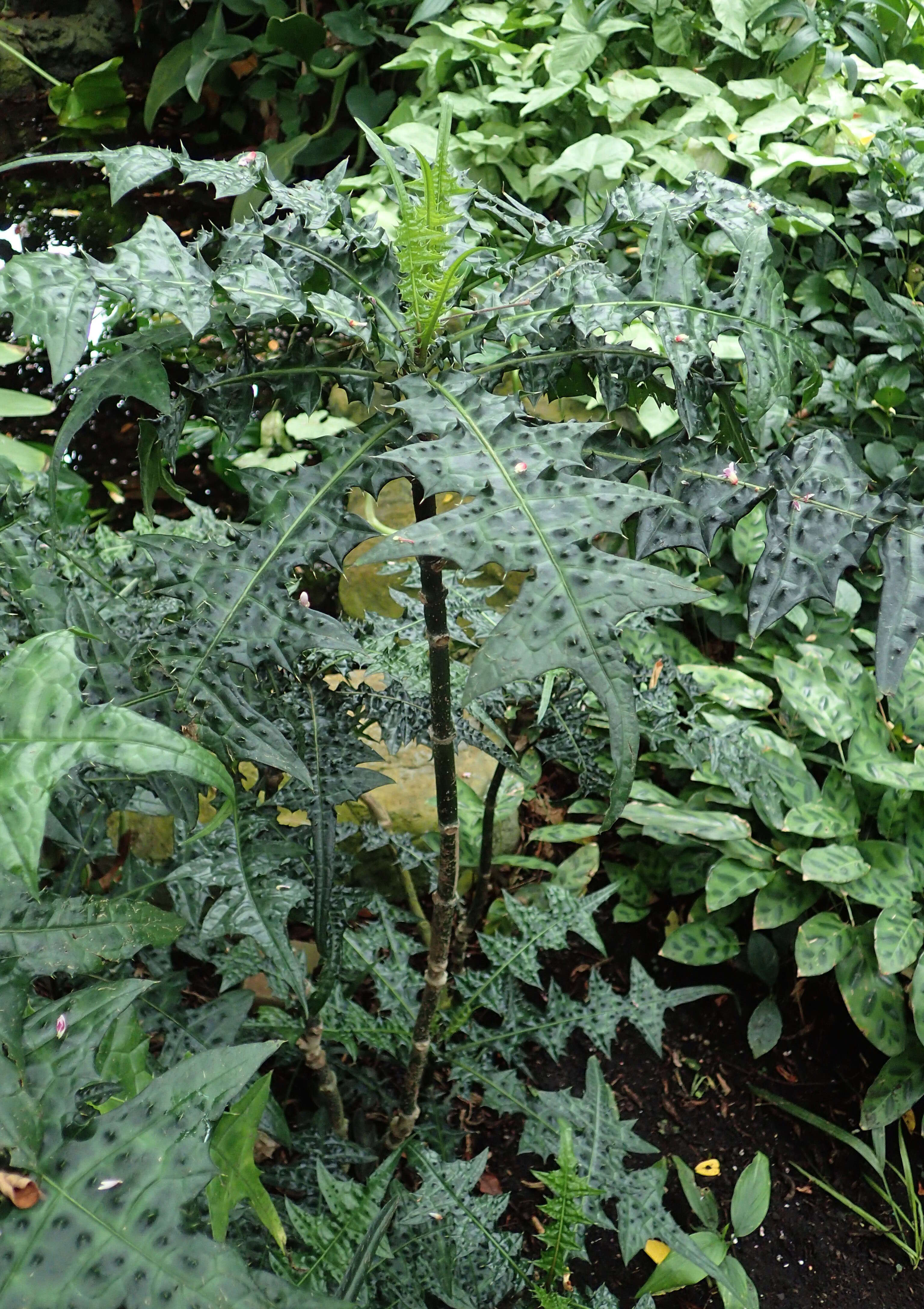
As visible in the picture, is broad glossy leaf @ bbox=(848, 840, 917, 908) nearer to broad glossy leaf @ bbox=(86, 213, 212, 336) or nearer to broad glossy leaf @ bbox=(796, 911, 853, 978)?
broad glossy leaf @ bbox=(796, 911, 853, 978)

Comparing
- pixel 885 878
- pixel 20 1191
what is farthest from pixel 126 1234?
pixel 885 878

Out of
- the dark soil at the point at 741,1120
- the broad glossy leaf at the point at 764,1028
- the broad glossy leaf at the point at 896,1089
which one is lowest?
the dark soil at the point at 741,1120

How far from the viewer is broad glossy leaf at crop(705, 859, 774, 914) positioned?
62.7 inches

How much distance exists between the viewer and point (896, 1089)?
1.48 meters

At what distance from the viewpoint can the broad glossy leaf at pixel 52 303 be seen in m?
0.64

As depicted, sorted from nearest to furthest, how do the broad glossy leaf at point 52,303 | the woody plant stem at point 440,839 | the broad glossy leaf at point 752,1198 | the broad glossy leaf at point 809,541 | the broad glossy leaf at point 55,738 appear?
the broad glossy leaf at point 55,738 → the broad glossy leaf at point 52,303 → the broad glossy leaf at point 809,541 → the woody plant stem at point 440,839 → the broad glossy leaf at point 752,1198

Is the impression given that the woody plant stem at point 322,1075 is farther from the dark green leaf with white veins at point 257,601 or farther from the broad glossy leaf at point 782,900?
the broad glossy leaf at point 782,900

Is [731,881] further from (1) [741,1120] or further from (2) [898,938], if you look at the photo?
(1) [741,1120]

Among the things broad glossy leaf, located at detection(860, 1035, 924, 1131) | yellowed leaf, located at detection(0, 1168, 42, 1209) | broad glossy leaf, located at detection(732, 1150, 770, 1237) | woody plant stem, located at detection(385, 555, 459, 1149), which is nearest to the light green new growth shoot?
woody plant stem, located at detection(385, 555, 459, 1149)

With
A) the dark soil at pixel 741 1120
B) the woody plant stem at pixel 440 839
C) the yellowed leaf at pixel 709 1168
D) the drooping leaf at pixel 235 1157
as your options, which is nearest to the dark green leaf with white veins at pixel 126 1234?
the drooping leaf at pixel 235 1157

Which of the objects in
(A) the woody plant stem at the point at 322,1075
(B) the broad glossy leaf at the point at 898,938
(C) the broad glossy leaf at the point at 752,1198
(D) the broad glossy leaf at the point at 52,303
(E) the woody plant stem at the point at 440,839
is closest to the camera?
(D) the broad glossy leaf at the point at 52,303

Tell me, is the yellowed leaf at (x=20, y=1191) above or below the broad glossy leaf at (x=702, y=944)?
above

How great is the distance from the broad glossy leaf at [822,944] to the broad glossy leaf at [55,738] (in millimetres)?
1244

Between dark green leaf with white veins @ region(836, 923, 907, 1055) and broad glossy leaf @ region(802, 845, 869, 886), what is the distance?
0.40ft
